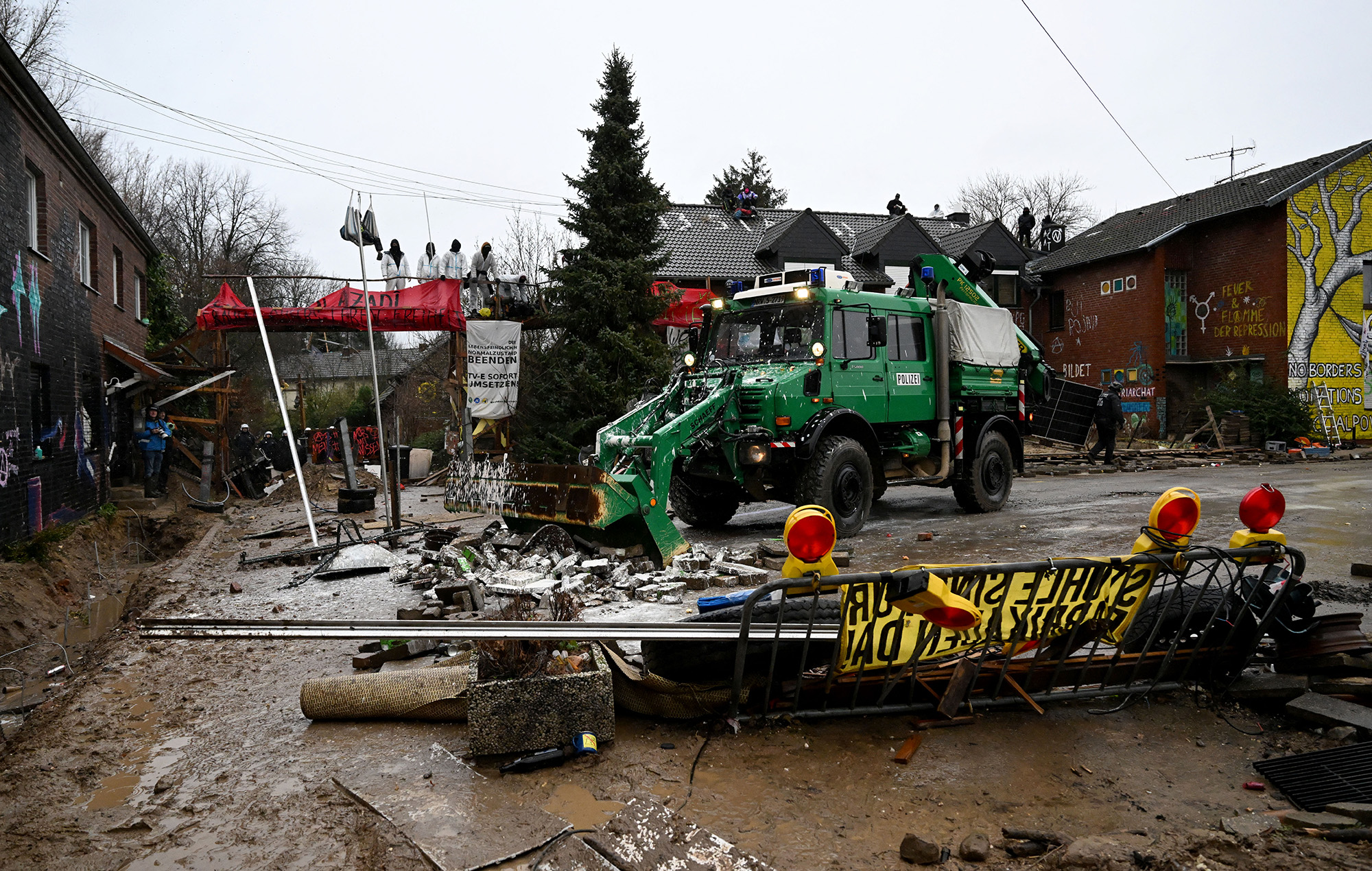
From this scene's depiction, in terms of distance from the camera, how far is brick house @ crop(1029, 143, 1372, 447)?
2411cm

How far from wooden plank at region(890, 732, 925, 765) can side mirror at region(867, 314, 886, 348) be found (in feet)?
21.2

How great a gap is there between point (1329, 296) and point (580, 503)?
26.1m

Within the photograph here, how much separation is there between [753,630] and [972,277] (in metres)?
9.58

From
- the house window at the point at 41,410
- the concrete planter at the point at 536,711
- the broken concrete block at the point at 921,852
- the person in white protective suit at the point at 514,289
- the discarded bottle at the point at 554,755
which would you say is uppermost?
the person in white protective suit at the point at 514,289

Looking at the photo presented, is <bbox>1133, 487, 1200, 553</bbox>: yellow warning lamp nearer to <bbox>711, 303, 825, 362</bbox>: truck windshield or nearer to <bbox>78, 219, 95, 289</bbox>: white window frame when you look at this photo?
<bbox>711, 303, 825, 362</bbox>: truck windshield

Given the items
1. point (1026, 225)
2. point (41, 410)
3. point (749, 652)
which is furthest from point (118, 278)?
point (1026, 225)

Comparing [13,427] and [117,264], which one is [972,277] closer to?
[13,427]

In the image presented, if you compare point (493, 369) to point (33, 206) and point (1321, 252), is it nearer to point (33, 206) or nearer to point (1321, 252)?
point (33, 206)

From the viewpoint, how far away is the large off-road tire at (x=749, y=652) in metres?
3.94

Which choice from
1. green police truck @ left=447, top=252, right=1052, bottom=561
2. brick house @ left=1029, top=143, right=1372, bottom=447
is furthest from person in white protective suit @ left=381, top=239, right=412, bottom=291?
brick house @ left=1029, top=143, right=1372, bottom=447

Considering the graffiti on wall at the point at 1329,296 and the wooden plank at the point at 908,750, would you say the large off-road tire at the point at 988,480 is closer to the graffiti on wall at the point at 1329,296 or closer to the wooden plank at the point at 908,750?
the wooden plank at the point at 908,750

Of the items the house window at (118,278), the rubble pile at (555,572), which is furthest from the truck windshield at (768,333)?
the house window at (118,278)

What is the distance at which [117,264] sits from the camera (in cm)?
1734

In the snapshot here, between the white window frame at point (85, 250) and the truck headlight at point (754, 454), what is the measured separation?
12.7 meters
